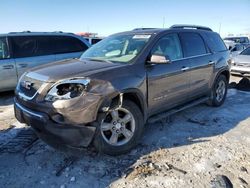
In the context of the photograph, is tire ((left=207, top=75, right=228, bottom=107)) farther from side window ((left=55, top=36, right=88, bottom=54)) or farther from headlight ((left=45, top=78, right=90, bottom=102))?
side window ((left=55, top=36, right=88, bottom=54))

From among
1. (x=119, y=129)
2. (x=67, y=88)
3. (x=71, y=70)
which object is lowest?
(x=119, y=129)

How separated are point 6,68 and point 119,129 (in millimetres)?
4430

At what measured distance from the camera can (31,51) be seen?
25.2ft

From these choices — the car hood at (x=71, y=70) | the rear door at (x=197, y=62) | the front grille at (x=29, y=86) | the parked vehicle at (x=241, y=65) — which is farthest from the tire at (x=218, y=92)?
the parked vehicle at (x=241, y=65)

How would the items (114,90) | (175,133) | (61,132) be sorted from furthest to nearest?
(175,133) → (114,90) → (61,132)

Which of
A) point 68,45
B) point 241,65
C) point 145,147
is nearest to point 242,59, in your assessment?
point 241,65

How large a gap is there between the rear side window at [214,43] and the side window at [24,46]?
14.8 ft

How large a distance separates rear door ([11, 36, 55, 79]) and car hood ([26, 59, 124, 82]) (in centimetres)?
344

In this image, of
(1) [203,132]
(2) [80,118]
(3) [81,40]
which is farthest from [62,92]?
(3) [81,40]

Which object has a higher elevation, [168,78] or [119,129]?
[168,78]

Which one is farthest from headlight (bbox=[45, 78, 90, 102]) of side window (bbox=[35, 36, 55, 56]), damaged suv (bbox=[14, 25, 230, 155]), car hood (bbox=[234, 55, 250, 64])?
car hood (bbox=[234, 55, 250, 64])

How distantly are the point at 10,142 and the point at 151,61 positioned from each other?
8.23ft

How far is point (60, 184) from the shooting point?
3330mm

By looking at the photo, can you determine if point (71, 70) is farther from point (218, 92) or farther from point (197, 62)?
point (218, 92)
